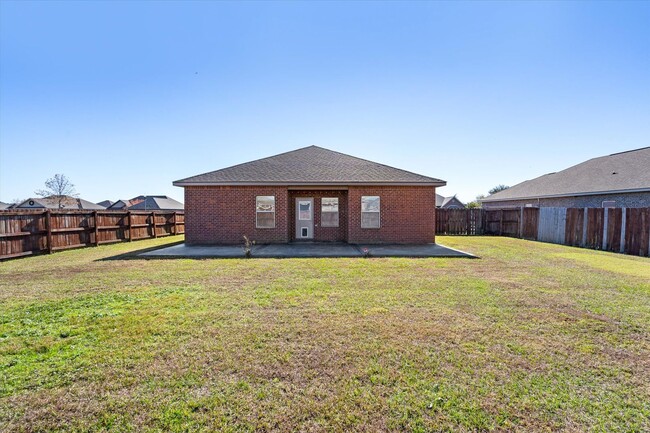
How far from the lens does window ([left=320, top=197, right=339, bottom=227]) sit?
47.4ft

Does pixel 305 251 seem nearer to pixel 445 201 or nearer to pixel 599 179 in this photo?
pixel 599 179

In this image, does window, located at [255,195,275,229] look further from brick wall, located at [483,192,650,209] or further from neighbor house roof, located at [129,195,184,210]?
neighbor house roof, located at [129,195,184,210]

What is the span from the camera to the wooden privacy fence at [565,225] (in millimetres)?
12062

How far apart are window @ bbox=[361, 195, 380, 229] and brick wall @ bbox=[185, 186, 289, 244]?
3444 millimetres

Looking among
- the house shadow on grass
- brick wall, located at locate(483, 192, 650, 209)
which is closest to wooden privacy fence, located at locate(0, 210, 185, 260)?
the house shadow on grass

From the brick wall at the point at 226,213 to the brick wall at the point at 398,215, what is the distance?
10.2ft

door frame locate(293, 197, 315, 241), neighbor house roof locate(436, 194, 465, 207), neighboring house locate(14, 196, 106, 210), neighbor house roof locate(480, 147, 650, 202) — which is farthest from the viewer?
neighbor house roof locate(436, 194, 465, 207)

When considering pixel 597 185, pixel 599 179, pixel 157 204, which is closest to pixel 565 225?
pixel 597 185

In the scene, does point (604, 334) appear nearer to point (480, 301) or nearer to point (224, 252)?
point (480, 301)

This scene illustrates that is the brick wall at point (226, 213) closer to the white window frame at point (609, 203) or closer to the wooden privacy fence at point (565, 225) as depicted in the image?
the wooden privacy fence at point (565, 225)

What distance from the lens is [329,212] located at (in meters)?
14.5

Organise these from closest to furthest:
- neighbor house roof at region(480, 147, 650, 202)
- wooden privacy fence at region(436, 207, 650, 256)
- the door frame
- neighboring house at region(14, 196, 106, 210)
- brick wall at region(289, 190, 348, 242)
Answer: wooden privacy fence at region(436, 207, 650, 256) → brick wall at region(289, 190, 348, 242) → the door frame → neighbor house roof at region(480, 147, 650, 202) → neighboring house at region(14, 196, 106, 210)

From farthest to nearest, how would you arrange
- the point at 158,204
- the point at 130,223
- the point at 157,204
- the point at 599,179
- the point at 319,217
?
the point at 158,204 < the point at 157,204 < the point at 599,179 < the point at 130,223 < the point at 319,217

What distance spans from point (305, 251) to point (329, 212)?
11.4 feet
